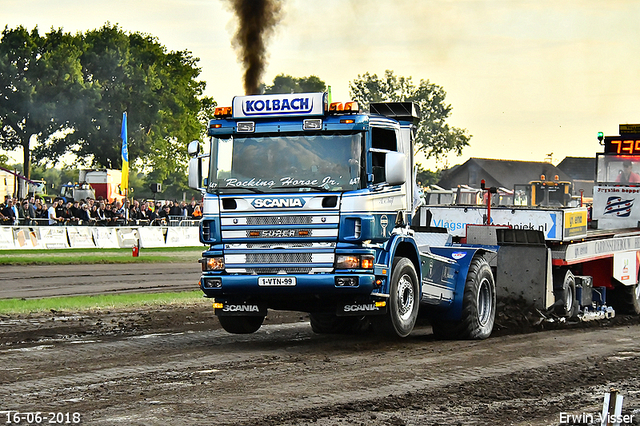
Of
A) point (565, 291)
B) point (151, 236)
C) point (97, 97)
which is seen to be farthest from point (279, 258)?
point (97, 97)

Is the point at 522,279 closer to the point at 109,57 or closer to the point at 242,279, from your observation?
the point at 242,279

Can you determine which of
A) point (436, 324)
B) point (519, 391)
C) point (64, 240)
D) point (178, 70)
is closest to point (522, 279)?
point (436, 324)

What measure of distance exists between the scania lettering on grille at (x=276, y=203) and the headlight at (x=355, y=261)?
818mm

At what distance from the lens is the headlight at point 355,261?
10.4m

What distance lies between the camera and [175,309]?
1622cm

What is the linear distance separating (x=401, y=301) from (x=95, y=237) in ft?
77.9

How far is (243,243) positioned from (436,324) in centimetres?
340

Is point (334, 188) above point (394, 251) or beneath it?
above

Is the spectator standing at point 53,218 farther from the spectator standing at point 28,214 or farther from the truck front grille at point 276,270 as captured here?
the truck front grille at point 276,270

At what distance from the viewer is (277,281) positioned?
34.6 feet

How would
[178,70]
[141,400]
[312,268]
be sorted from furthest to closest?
[178,70] < [312,268] < [141,400]

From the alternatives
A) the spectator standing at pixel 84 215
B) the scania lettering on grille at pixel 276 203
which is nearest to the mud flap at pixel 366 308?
the scania lettering on grille at pixel 276 203

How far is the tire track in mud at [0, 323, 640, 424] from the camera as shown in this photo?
756 centimetres

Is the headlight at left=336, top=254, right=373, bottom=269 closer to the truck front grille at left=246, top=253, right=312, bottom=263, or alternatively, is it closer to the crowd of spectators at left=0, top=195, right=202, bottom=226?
the truck front grille at left=246, top=253, right=312, bottom=263
